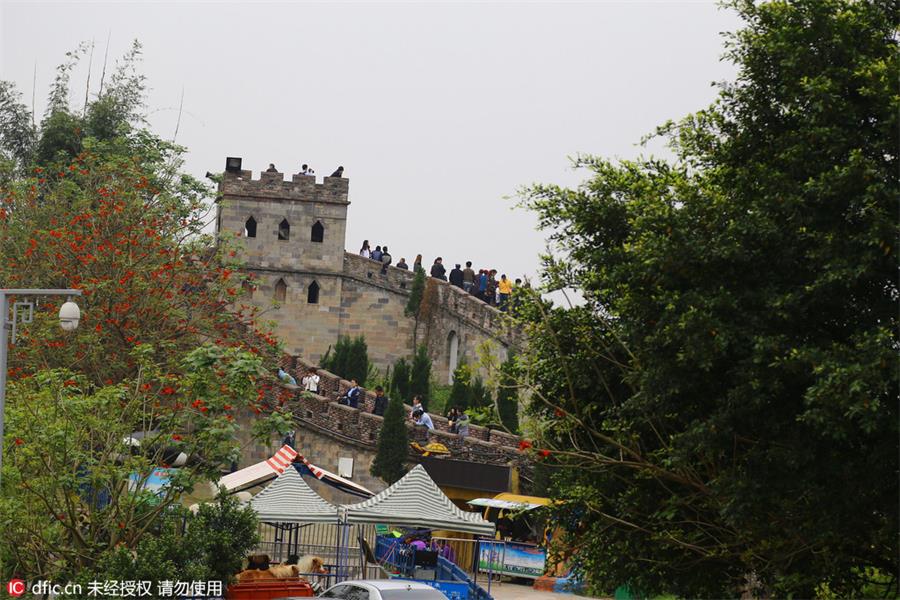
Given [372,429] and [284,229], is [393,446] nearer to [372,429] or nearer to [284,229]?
[372,429]

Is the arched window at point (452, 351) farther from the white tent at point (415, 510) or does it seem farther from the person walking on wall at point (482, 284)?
the white tent at point (415, 510)

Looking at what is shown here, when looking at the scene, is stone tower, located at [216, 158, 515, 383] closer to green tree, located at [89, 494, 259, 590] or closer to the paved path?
the paved path

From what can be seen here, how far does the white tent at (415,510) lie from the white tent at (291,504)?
108 cm

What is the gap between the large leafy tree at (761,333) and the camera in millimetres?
13664

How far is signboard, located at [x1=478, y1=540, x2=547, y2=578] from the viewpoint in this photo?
30.5m

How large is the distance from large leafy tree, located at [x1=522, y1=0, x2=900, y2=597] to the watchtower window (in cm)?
4130

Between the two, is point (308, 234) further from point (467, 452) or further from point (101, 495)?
Result: point (101, 495)

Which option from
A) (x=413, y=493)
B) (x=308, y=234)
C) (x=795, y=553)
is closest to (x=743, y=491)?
(x=795, y=553)

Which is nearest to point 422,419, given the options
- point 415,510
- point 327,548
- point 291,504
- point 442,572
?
point 327,548

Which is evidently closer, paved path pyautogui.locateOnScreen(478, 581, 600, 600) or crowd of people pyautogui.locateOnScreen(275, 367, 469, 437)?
paved path pyautogui.locateOnScreen(478, 581, 600, 600)

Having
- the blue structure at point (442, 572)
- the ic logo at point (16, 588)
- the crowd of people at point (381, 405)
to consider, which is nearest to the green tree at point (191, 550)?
the ic logo at point (16, 588)

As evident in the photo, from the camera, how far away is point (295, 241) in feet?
188

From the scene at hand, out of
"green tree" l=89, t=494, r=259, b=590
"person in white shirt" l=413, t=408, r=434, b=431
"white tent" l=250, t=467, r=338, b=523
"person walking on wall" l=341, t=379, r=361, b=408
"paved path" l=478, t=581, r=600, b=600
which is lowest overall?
"paved path" l=478, t=581, r=600, b=600

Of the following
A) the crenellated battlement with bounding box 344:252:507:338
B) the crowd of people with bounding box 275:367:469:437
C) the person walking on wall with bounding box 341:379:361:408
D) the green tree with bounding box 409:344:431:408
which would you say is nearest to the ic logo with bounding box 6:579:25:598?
the crowd of people with bounding box 275:367:469:437
